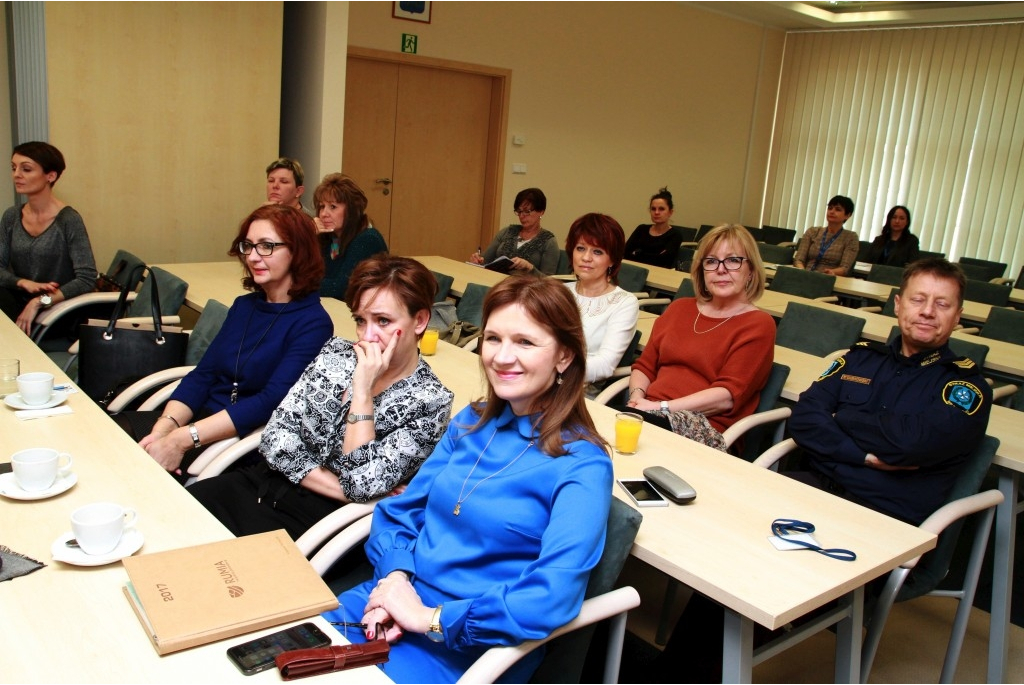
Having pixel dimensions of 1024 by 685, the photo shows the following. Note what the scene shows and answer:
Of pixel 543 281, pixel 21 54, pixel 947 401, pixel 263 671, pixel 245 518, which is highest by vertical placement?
pixel 21 54

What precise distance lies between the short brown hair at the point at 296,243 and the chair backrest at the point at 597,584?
1.45 m

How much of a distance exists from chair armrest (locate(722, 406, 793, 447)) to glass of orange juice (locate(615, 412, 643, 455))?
63 centimetres

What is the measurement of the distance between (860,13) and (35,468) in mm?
9629

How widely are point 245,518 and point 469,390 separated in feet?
2.71

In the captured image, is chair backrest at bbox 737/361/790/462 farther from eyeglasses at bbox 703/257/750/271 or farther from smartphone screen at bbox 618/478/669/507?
smartphone screen at bbox 618/478/669/507

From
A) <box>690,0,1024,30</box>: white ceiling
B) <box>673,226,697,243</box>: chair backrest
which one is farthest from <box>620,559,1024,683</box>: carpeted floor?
<box>690,0,1024,30</box>: white ceiling

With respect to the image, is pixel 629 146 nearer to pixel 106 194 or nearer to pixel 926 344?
pixel 106 194

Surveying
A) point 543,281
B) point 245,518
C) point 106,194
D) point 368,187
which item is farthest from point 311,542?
point 368,187

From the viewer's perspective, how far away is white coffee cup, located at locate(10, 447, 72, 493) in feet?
5.48

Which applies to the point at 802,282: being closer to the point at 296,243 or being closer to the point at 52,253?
the point at 296,243

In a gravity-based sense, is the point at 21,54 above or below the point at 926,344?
above

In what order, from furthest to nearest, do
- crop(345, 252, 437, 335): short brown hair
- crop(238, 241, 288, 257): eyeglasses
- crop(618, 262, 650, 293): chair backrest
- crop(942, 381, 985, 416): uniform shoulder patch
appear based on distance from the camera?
crop(618, 262, 650, 293): chair backrest → crop(238, 241, 288, 257): eyeglasses → crop(942, 381, 985, 416): uniform shoulder patch → crop(345, 252, 437, 335): short brown hair

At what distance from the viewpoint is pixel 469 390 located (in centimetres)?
269

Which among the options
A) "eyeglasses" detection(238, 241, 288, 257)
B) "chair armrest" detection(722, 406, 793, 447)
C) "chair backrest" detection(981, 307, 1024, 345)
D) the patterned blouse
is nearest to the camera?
the patterned blouse
